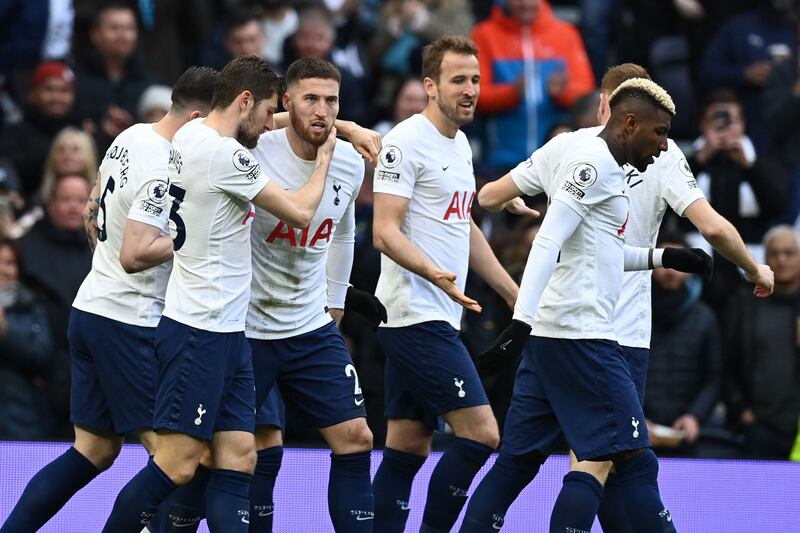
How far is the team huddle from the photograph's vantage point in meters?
6.61

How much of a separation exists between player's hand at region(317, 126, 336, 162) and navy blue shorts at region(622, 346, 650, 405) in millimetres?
1709

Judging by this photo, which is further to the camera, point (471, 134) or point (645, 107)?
point (471, 134)

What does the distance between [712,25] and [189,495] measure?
808 cm

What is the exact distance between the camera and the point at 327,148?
6941 millimetres

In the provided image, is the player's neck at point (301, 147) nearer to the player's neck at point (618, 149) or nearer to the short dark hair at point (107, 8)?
the player's neck at point (618, 149)

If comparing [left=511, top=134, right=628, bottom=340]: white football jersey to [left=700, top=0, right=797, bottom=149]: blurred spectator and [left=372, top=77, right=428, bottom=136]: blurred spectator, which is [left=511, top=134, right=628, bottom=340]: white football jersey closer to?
[left=372, top=77, right=428, bottom=136]: blurred spectator

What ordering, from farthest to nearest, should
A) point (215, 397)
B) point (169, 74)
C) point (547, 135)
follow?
point (169, 74) < point (547, 135) < point (215, 397)

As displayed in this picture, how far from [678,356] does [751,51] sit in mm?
3772

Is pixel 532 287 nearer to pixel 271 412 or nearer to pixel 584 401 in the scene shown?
pixel 584 401

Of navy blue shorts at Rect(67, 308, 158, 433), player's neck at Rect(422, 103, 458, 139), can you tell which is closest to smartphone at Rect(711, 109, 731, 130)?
player's neck at Rect(422, 103, 458, 139)

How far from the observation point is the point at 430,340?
7527 mm

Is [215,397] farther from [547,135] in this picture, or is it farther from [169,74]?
[169,74]

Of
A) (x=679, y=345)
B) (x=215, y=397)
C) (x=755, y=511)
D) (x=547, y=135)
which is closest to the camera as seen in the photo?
(x=215, y=397)

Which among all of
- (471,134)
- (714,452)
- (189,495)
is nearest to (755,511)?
(714,452)
